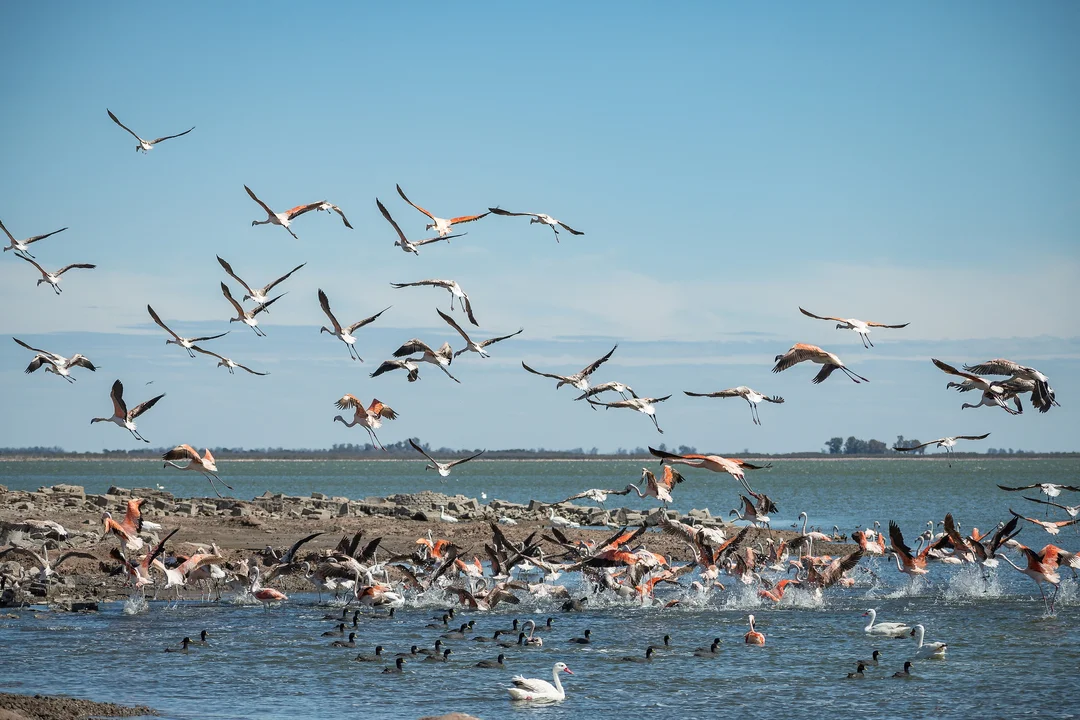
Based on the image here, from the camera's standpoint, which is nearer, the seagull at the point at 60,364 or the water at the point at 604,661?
the water at the point at 604,661

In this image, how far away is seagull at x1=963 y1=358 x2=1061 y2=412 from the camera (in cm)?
1527

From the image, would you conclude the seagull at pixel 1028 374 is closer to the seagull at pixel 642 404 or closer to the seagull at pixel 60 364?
the seagull at pixel 642 404

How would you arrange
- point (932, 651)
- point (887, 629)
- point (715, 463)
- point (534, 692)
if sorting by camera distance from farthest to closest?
point (887, 629) < point (932, 651) < point (534, 692) < point (715, 463)

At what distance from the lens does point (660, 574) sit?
24.0 m

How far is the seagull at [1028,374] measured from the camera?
1527cm

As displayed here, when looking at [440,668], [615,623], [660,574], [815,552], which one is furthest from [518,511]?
[440,668]

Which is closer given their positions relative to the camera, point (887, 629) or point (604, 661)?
point (604, 661)

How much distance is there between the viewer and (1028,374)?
1555 cm

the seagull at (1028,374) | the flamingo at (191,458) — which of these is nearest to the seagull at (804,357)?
the seagull at (1028,374)

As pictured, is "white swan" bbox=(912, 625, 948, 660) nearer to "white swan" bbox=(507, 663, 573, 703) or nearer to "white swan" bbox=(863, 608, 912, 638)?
"white swan" bbox=(863, 608, 912, 638)

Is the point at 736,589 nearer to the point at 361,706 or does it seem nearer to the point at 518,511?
the point at 361,706

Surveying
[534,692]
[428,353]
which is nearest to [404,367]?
[428,353]

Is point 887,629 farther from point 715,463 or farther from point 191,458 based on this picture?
point 191,458

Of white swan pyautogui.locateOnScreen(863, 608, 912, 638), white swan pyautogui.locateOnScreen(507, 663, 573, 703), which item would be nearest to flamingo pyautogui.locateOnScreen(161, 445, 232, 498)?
white swan pyautogui.locateOnScreen(507, 663, 573, 703)
